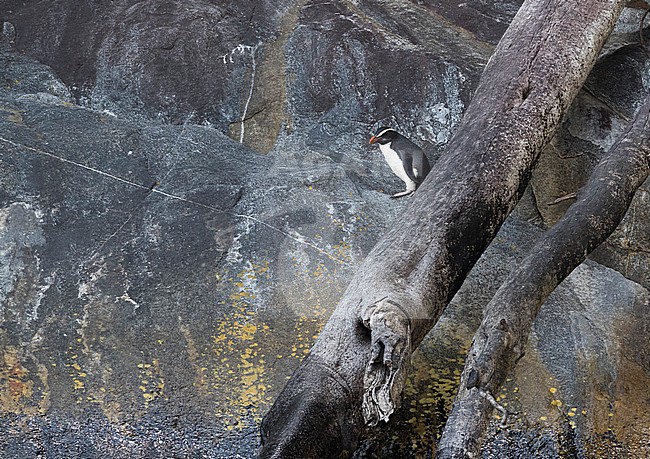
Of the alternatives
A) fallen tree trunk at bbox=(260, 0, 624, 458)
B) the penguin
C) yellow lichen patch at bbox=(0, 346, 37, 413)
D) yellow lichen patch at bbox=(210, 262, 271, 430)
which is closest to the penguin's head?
the penguin

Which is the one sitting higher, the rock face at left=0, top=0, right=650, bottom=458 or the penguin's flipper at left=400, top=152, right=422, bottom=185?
the penguin's flipper at left=400, top=152, right=422, bottom=185

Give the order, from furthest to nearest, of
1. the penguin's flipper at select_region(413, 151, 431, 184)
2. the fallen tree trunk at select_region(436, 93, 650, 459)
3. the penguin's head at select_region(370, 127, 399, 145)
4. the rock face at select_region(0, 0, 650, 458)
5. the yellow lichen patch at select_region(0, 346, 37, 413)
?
1. the penguin's head at select_region(370, 127, 399, 145)
2. the penguin's flipper at select_region(413, 151, 431, 184)
3. the rock face at select_region(0, 0, 650, 458)
4. the yellow lichen patch at select_region(0, 346, 37, 413)
5. the fallen tree trunk at select_region(436, 93, 650, 459)

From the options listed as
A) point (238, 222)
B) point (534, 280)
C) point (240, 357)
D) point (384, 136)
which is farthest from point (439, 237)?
point (384, 136)

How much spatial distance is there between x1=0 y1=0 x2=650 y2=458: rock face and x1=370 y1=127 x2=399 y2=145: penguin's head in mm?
204

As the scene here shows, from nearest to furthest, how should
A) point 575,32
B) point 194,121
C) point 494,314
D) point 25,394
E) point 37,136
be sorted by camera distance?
point 494,314
point 25,394
point 575,32
point 37,136
point 194,121

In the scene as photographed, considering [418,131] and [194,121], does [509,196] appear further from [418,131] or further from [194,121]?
[194,121]

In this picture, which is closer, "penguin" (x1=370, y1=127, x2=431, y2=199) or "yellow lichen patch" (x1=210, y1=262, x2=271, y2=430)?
"yellow lichen patch" (x1=210, y1=262, x2=271, y2=430)

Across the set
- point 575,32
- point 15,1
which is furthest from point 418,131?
point 15,1

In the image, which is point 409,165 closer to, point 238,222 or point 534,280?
point 238,222

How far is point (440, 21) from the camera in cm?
464

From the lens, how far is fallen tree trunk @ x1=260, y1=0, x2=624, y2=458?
220 centimetres

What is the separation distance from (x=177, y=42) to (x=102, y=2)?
1.59 ft

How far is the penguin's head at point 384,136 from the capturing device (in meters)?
3.90

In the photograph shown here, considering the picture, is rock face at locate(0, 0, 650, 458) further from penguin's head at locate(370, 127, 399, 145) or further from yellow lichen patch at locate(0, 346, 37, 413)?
penguin's head at locate(370, 127, 399, 145)
